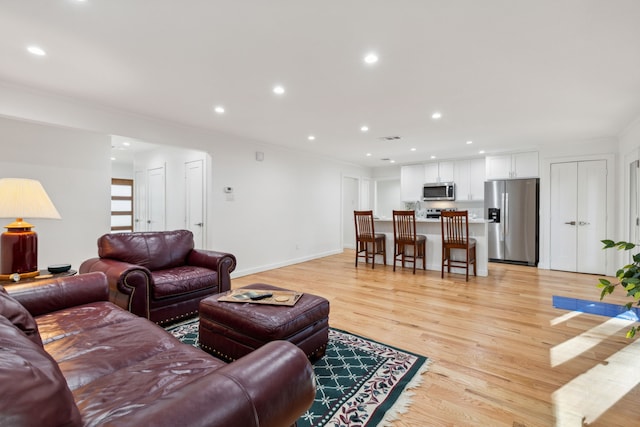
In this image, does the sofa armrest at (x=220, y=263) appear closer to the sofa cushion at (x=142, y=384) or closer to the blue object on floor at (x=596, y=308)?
the sofa cushion at (x=142, y=384)

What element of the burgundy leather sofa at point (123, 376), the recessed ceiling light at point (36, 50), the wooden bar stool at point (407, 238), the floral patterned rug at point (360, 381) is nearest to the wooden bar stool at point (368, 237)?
the wooden bar stool at point (407, 238)

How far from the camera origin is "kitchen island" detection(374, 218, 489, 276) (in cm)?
487

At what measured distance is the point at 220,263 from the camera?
3199mm

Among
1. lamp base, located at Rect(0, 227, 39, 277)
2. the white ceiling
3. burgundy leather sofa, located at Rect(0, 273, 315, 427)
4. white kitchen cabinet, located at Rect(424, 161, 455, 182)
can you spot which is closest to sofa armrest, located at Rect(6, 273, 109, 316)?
burgundy leather sofa, located at Rect(0, 273, 315, 427)

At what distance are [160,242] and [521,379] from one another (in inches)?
136

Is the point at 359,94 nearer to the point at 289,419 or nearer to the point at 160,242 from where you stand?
the point at 160,242

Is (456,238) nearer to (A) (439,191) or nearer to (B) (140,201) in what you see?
(A) (439,191)

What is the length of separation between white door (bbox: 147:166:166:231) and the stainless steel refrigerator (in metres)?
6.38

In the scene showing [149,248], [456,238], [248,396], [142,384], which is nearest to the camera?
[248,396]

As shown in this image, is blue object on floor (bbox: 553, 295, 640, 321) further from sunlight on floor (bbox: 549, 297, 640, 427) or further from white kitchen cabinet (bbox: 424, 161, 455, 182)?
white kitchen cabinet (bbox: 424, 161, 455, 182)

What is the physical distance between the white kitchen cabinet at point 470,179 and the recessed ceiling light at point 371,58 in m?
5.10

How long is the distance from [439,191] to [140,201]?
21.3 ft

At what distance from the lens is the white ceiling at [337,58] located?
70.9 inches

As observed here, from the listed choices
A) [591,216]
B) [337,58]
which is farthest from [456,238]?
[337,58]
